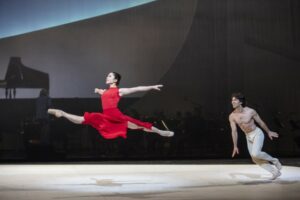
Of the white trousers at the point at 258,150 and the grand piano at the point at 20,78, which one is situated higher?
the grand piano at the point at 20,78

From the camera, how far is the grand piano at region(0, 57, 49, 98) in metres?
8.12

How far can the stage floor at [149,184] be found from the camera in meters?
4.27

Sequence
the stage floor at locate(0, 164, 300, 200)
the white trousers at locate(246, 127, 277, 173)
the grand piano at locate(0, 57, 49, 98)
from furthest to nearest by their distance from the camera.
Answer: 1. the grand piano at locate(0, 57, 49, 98)
2. the white trousers at locate(246, 127, 277, 173)
3. the stage floor at locate(0, 164, 300, 200)

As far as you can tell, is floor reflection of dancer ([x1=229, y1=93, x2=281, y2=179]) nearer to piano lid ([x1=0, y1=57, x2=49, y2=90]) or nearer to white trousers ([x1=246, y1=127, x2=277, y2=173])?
white trousers ([x1=246, y1=127, x2=277, y2=173])

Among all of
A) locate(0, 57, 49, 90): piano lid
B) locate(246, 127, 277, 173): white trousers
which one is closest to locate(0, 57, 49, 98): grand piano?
locate(0, 57, 49, 90): piano lid

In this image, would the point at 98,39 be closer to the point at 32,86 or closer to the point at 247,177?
the point at 32,86

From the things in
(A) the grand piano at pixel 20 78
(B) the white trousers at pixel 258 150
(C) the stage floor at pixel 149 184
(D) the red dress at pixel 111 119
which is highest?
(A) the grand piano at pixel 20 78

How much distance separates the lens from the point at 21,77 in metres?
8.17

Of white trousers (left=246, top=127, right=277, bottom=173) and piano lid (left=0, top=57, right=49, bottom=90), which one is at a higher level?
piano lid (left=0, top=57, right=49, bottom=90)

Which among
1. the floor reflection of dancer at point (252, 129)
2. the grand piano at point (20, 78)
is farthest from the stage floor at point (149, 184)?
the grand piano at point (20, 78)

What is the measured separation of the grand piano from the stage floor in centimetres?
186

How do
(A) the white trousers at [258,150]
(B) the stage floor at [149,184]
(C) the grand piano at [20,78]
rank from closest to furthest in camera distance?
(B) the stage floor at [149,184] → (A) the white trousers at [258,150] → (C) the grand piano at [20,78]

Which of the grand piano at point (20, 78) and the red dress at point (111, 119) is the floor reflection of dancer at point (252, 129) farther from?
the grand piano at point (20, 78)

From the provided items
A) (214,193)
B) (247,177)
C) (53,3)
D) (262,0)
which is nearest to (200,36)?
(262,0)
